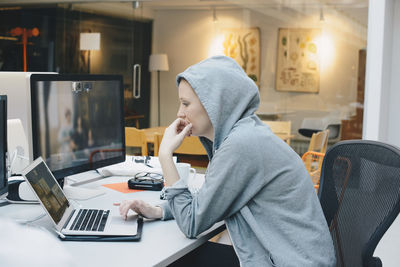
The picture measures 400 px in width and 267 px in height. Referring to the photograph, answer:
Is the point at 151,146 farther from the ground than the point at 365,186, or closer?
closer

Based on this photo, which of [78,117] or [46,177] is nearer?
[46,177]

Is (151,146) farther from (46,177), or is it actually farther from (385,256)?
(46,177)

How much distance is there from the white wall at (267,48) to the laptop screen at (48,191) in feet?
14.3

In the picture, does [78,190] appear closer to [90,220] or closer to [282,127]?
[90,220]

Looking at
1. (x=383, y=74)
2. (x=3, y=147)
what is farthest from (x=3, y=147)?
(x=383, y=74)

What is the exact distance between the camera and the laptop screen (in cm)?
147

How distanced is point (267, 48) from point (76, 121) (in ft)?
13.4

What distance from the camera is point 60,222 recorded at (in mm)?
1500

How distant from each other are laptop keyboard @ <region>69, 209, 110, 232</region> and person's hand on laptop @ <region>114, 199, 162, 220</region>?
69 millimetres

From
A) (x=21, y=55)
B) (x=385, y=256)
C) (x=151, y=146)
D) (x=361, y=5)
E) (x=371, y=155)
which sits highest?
(x=361, y=5)

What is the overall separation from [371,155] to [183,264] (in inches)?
32.8

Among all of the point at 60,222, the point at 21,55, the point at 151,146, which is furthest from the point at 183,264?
the point at 21,55

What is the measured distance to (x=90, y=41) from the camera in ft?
21.6

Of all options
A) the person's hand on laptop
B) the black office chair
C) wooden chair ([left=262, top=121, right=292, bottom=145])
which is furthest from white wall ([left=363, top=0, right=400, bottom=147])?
the person's hand on laptop
